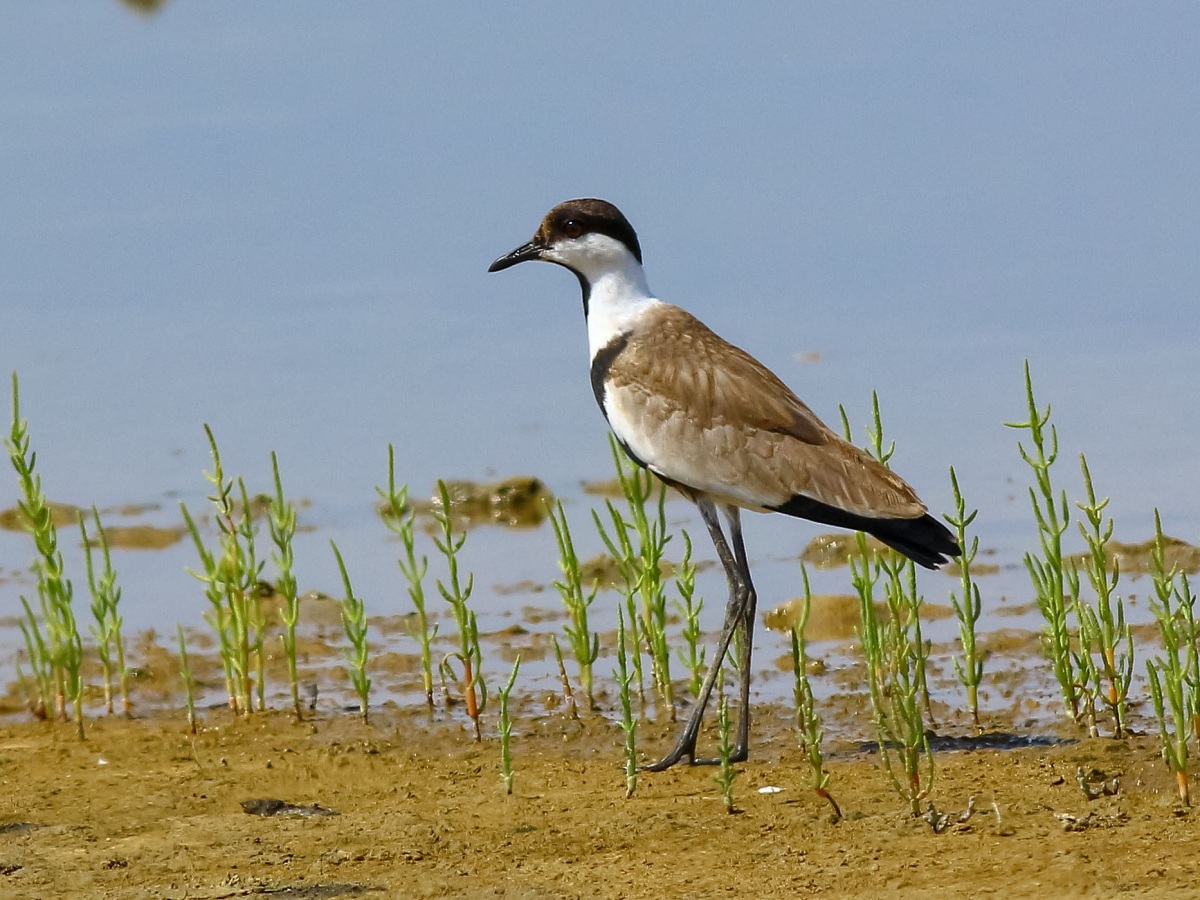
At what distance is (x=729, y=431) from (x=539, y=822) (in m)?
1.76

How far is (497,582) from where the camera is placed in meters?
10.1

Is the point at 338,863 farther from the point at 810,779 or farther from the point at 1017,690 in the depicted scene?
the point at 1017,690

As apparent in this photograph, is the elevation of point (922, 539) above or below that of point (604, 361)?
below

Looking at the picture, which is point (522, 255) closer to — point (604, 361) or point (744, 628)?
point (604, 361)

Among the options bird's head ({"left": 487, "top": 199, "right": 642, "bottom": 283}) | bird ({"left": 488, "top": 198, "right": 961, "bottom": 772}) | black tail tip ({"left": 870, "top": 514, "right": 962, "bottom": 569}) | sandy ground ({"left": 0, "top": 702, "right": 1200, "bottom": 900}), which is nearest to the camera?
sandy ground ({"left": 0, "top": 702, "right": 1200, "bottom": 900})

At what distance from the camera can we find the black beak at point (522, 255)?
796cm

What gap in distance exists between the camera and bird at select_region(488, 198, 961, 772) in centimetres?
686

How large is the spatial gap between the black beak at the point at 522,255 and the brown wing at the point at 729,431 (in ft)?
2.16

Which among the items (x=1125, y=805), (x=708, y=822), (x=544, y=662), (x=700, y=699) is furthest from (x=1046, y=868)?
(x=544, y=662)

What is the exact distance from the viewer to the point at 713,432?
7.16 meters

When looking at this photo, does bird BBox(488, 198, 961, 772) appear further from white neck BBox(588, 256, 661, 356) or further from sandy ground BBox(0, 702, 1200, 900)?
sandy ground BBox(0, 702, 1200, 900)

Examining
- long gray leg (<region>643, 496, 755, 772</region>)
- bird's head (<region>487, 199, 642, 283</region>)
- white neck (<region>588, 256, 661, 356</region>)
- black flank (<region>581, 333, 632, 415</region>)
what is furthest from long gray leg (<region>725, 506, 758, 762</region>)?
bird's head (<region>487, 199, 642, 283</region>)

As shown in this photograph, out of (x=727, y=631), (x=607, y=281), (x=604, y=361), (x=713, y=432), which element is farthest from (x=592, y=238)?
(x=727, y=631)

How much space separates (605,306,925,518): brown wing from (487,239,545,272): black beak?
2.16 feet
